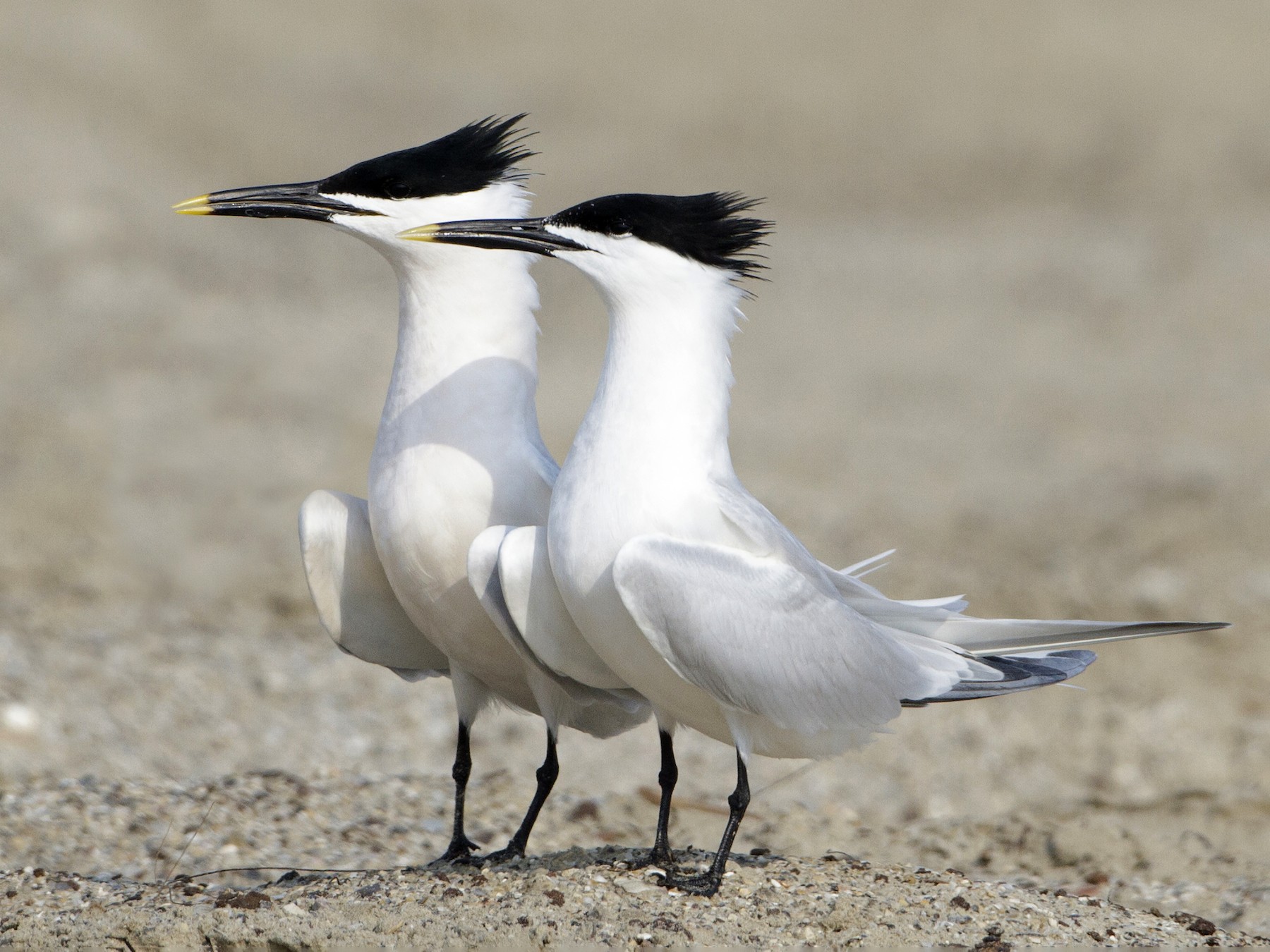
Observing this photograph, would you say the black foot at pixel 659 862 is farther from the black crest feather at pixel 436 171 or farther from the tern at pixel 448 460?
the black crest feather at pixel 436 171

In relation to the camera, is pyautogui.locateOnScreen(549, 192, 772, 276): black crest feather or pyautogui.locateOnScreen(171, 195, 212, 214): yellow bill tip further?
pyautogui.locateOnScreen(171, 195, 212, 214): yellow bill tip

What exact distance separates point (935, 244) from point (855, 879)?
16.9m

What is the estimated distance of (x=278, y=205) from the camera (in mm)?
5742

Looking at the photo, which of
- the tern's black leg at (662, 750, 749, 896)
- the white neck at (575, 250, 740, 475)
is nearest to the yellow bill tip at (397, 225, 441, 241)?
the white neck at (575, 250, 740, 475)

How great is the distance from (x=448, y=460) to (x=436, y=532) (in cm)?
27

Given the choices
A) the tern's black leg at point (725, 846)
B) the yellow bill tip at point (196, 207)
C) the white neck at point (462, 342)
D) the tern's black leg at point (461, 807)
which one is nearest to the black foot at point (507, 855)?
the tern's black leg at point (461, 807)

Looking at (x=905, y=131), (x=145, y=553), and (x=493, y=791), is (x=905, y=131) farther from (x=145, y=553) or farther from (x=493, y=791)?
(x=493, y=791)

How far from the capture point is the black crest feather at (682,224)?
16.3 feet

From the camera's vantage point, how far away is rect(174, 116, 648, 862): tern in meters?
5.36

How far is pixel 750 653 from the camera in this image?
15.4 ft

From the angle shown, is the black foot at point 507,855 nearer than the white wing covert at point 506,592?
No

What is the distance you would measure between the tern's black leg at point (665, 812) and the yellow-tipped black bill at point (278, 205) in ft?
7.42

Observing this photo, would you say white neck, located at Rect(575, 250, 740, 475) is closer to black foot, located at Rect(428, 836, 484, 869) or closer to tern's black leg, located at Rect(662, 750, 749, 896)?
tern's black leg, located at Rect(662, 750, 749, 896)

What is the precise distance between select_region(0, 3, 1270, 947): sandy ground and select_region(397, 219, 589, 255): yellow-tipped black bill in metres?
2.11
